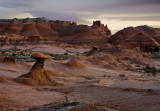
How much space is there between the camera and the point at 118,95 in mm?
8648

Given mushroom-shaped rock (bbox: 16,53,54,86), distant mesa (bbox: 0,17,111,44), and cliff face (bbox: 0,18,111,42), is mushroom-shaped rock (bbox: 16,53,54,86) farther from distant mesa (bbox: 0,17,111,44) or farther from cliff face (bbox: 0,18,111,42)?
cliff face (bbox: 0,18,111,42)

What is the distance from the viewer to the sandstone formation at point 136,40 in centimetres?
5338

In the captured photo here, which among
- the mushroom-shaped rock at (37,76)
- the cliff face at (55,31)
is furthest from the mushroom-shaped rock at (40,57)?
the cliff face at (55,31)

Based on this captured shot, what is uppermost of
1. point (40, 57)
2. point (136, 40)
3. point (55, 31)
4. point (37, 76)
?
point (55, 31)

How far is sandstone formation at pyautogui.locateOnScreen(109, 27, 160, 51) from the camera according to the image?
53.4 m

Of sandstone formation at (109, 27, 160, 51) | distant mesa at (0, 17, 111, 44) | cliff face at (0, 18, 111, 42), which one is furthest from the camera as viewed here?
cliff face at (0, 18, 111, 42)

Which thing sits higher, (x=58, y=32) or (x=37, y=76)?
(x=58, y=32)

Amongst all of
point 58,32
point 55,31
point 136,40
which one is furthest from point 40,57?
point 55,31

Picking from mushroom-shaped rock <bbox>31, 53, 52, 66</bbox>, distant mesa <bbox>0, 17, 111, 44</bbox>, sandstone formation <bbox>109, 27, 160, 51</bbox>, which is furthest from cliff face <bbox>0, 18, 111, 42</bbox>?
mushroom-shaped rock <bbox>31, 53, 52, 66</bbox>

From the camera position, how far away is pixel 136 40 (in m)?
55.9

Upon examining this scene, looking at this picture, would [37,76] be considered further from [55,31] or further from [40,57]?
[55,31]

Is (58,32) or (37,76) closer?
(37,76)

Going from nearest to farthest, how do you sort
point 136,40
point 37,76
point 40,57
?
point 37,76, point 40,57, point 136,40

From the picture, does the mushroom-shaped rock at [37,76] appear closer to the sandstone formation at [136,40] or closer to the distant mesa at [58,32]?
the sandstone formation at [136,40]
